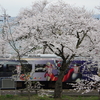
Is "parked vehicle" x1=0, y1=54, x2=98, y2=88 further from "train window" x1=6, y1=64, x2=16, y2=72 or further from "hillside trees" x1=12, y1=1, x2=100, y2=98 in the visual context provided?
"hillside trees" x1=12, y1=1, x2=100, y2=98

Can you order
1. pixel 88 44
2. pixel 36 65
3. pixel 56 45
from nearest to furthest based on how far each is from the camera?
pixel 56 45 < pixel 88 44 < pixel 36 65

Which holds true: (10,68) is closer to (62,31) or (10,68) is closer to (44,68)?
(44,68)

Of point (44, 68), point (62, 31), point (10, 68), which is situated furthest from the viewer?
point (44, 68)

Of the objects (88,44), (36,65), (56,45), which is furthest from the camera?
(36,65)

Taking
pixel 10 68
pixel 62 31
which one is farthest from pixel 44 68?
pixel 62 31

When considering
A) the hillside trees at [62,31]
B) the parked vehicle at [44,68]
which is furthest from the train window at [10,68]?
the hillside trees at [62,31]

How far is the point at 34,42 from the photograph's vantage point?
11.7 meters

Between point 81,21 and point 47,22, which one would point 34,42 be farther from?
point 81,21

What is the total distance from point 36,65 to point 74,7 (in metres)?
6.36

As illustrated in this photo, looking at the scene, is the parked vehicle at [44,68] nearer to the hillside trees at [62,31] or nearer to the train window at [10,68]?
the train window at [10,68]

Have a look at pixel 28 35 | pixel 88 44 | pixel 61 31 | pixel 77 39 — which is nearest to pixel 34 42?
pixel 28 35

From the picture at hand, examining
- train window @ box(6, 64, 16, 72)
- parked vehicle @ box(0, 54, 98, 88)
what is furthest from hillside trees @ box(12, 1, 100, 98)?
train window @ box(6, 64, 16, 72)

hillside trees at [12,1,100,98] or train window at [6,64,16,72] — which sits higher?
hillside trees at [12,1,100,98]

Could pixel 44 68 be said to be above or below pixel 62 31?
below
